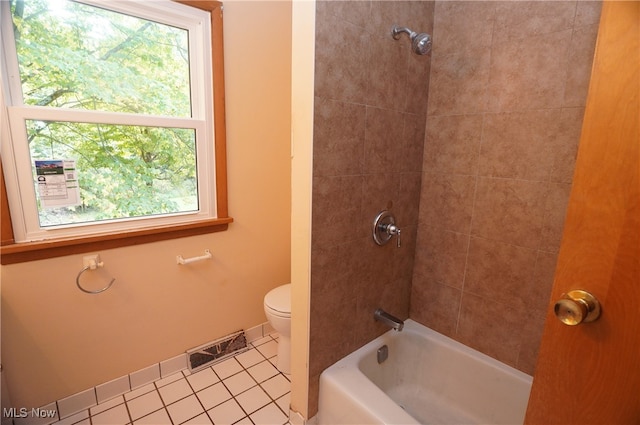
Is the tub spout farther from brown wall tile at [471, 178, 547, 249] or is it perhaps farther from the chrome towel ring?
the chrome towel ring

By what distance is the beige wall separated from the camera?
4.69ft

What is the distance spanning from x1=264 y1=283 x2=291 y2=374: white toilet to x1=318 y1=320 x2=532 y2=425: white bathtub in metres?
0.45

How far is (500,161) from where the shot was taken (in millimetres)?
1454

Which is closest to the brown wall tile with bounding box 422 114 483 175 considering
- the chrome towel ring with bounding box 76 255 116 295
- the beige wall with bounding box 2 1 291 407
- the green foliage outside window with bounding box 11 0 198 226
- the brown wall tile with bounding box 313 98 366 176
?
the brown wall tile with bounding box 313 98 366 176

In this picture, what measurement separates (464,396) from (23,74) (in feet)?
8.26

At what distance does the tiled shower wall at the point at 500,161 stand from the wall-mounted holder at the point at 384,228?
1.05ft

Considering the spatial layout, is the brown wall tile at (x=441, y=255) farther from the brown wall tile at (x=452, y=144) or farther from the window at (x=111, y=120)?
the window at (x=111, y=120)

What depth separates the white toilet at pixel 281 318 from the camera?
71.7 inches

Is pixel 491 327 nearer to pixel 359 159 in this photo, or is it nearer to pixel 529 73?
pixel 359 159

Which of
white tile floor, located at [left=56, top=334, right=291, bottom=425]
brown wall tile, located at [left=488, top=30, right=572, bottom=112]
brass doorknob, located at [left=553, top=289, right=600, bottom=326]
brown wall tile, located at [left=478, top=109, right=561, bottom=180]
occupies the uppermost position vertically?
brown wall tile, located at [left=488, top=30, right=572, bottom=112]

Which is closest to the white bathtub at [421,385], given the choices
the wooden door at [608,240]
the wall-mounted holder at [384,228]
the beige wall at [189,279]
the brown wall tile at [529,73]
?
the wall-mounted holder at [384,228]

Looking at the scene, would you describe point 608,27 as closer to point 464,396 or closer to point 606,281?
point 606,281

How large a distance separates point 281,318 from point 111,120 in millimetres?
1344

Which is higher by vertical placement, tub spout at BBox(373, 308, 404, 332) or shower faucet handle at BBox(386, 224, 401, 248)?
shower faucet handle at BBox(386, 224, 401, 248)
